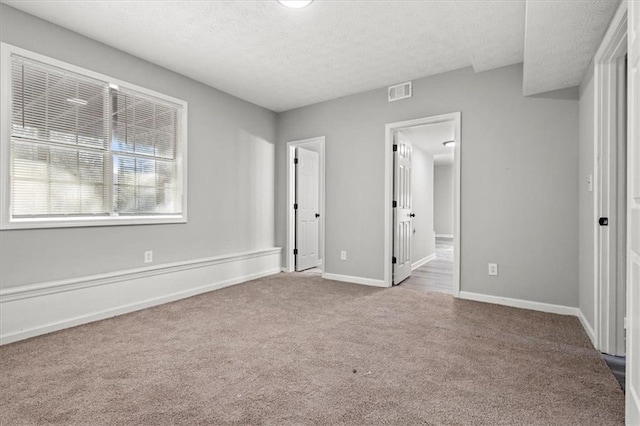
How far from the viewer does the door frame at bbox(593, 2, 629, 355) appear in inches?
84.1

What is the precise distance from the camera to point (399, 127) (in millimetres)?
3920

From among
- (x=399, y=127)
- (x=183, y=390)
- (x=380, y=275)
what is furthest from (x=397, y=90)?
(x=183, y=390)

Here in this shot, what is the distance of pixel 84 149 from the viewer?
2.84 meters

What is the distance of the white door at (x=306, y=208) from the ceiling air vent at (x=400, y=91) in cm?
175

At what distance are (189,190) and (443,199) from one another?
9205 mm

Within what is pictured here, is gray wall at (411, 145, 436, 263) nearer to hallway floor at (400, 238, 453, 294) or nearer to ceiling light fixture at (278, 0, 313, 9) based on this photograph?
hallway floor at (400, 238, 453, 294)

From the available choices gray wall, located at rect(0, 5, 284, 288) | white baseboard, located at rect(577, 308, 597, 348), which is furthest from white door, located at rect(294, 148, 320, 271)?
white baseboard, located at rect(577, 308, 597, 348)

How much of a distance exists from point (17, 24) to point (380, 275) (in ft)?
13.9

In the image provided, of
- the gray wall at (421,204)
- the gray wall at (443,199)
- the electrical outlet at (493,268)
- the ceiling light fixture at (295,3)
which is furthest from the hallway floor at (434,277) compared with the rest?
the gray wall at (443,199)

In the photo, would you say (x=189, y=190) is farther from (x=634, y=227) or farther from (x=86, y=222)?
(x=634, y=227)

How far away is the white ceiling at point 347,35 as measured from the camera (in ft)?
7.28

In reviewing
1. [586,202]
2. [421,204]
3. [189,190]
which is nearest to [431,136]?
[421,204]

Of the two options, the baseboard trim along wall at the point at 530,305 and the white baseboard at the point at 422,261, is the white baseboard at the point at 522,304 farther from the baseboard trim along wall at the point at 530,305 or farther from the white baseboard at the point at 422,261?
the white baseboard at the point at 422,261

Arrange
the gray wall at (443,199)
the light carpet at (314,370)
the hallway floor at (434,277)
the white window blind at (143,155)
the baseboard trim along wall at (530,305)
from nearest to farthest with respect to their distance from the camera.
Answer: the light carpet at (314,370), the baseboard trim along wall at (530,305), the white window blind at (143,155), the hallway floor at (434,277), the gray wall at (443,199)
